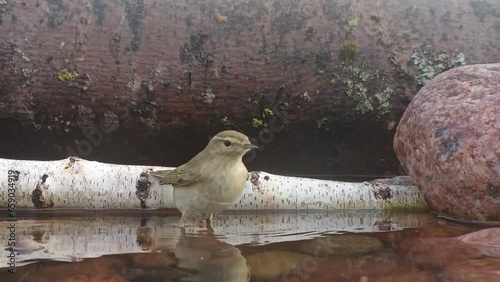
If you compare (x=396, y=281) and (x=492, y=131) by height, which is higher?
(x=492, y=131)

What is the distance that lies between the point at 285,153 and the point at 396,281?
3406 millimetres

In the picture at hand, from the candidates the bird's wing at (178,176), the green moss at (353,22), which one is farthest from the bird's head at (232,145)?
the green moss at (353,22)

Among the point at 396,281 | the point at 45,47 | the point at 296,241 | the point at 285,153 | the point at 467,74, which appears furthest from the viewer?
the point at 285,153

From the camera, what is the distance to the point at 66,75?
19.7 ft

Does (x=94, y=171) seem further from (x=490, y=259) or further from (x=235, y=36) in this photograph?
(x=490, y=259)

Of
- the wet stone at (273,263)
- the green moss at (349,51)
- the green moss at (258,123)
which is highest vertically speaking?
the green moss at (349,51)

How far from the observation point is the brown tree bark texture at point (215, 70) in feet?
19.7

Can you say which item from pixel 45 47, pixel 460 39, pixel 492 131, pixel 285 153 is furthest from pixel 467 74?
pixel 45 47

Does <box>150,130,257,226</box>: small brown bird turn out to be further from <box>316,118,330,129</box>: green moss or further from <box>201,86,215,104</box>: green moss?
<box>316,118,330,129</box>: green moss

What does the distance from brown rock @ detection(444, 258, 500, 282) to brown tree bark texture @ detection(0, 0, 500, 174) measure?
115 inches

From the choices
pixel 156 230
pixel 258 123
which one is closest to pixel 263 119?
pixel 258 123

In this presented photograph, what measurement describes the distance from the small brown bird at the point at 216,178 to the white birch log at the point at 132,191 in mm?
540

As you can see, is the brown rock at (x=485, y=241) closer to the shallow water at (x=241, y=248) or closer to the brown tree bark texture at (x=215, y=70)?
the shallow water at (x=241, y=248)

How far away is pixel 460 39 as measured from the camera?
250 inches
